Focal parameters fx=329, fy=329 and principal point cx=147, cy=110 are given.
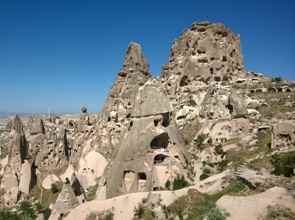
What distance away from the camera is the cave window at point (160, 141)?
16.2 m

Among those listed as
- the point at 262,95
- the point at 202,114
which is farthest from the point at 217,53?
the point at 202,114

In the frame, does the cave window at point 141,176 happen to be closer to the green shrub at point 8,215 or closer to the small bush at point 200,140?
the small bush at point 200,140

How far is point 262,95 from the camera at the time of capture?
30.7 meters

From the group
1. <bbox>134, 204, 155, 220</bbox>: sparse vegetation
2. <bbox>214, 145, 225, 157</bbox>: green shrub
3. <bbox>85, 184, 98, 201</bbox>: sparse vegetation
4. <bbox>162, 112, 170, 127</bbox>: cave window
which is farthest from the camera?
<bbox>214, 145, 225, 157</bbox>: green shrub

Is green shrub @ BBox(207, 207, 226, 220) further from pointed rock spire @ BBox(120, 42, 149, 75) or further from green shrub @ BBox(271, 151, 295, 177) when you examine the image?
pointed rock spire @ BBox(120, 42, 149, 75)

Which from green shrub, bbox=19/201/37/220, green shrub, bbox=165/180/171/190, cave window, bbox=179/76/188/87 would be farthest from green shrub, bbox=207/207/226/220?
cave window, bbox=179/76/188/87

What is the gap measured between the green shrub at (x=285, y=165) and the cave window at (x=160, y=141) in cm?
506

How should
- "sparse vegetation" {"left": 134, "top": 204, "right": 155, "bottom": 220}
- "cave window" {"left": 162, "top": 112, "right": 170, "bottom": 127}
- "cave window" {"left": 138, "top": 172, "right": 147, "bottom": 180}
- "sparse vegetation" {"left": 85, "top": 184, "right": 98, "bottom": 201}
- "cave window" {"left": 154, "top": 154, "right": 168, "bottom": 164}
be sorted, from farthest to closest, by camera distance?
1. "sparse vegetation" {"left": 85, "top": 184, "right": 98, "bottom": 201}
2. "cave window" {"left": 162, "top": 112, "right": 170, "bottom": 127}
3. "cave window" {"left": 154, "top": 154, "right": 168, "bottom": 164}
4. "cave window" {"left": 138, "top": 172, "right": 147, "bottom": 180}
5. "sparse vegetation" {"left": 134, "top": 204, "right": 155, "bottom": 220}

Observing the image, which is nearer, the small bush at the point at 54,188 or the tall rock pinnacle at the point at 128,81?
the small bush at the point at 54,188

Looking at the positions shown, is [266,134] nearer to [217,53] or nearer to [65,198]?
[65,198]

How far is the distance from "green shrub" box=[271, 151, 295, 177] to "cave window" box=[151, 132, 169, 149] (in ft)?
16.6

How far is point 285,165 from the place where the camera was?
1360 centimetres

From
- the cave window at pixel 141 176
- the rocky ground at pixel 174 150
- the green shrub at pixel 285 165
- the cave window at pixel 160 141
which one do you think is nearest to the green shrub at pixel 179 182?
the rocky ground at pixel 174 150

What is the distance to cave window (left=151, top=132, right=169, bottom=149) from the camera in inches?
636
